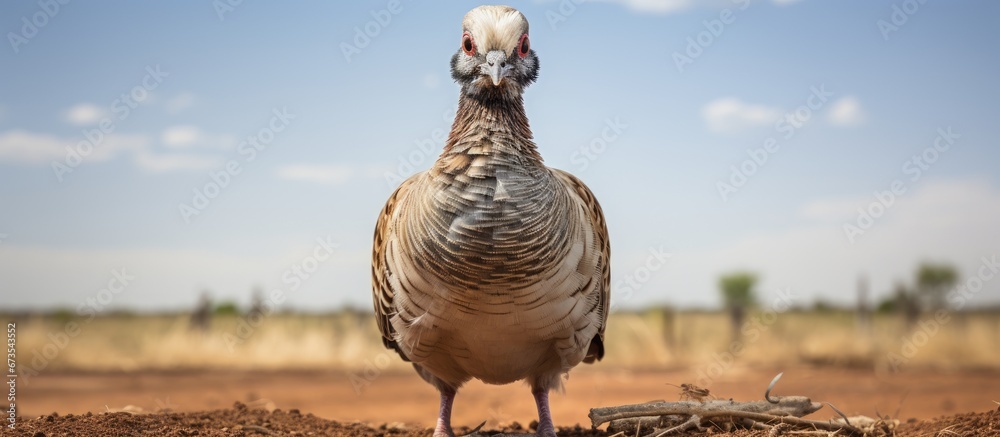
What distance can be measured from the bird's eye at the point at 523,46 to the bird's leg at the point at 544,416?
2.52 m

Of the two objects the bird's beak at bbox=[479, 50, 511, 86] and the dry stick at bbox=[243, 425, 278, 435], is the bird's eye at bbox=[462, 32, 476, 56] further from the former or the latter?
the dry stick at bbox=[243, 425, 278, 435]

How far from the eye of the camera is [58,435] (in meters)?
5.11

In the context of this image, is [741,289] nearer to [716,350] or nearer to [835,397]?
[716,350]

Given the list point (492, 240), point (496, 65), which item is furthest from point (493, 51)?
point (492, 240)

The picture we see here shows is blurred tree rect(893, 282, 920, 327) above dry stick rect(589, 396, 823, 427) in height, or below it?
above

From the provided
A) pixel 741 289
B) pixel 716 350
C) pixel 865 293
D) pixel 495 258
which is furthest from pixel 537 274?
pixel 741 289

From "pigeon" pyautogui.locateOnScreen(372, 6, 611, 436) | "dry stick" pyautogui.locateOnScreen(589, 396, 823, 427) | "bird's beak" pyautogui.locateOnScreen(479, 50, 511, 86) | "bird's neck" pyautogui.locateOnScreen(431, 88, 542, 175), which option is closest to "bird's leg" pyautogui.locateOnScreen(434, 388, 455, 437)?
"pigeon" pyautogui.locateOnScreen(372, 6, 611, 436)

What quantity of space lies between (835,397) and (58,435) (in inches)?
459

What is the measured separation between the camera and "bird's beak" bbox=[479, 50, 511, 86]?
180 inches

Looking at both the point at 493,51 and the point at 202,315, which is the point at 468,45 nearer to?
the point at 493,51

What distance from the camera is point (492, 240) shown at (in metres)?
4.49

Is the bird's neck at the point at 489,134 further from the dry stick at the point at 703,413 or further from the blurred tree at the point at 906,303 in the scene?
the blurred tree at the point at 906,303

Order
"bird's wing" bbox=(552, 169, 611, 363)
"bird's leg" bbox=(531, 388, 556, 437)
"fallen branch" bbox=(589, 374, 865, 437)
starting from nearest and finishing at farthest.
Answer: "bird's wing" bbox=(552, 169, 611, 363) < "fallen branch" bbox=(589, 374, 865, 437) < "bird's leg" bbox=(531, 388, 556, 437)

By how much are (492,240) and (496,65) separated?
1014 mm
